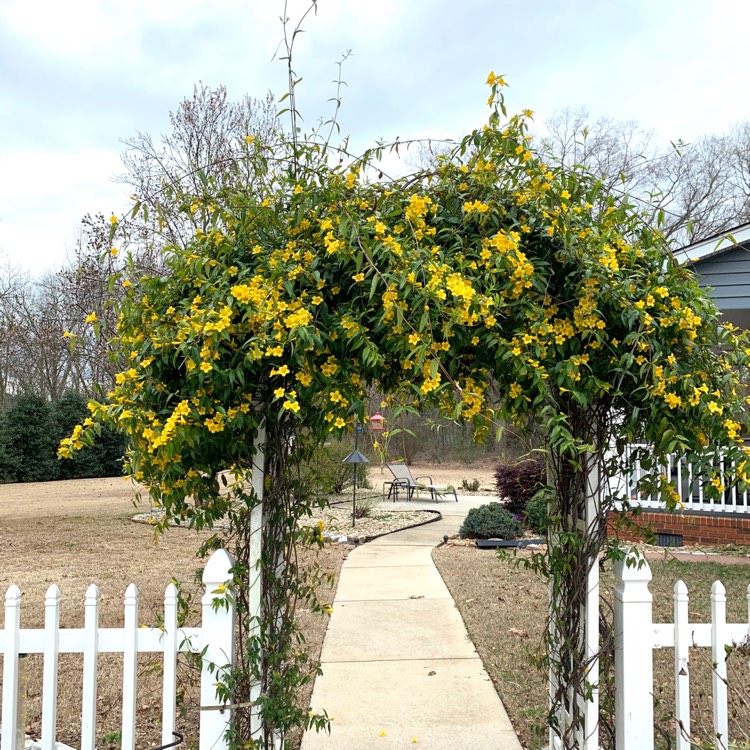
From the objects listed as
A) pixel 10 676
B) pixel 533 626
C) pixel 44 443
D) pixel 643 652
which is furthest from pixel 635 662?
pixel 44 443

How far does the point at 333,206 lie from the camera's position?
84.4 inches

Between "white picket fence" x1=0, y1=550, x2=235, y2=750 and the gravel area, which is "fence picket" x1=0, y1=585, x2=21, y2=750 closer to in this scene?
"white picket fence" x1=0, y1=550, x2=235, y2=750

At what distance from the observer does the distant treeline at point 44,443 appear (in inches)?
768

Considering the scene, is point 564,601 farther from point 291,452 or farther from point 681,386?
point 291,452

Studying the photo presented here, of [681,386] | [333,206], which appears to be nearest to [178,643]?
[333,206]

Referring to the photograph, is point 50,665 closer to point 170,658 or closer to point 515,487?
point 170,658

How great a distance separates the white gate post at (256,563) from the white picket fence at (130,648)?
3.1 inches

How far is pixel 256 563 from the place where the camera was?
2.30m

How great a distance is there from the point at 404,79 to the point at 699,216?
17149 millimetres

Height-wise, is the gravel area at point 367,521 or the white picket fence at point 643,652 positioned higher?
the white picket fence at point 643,652

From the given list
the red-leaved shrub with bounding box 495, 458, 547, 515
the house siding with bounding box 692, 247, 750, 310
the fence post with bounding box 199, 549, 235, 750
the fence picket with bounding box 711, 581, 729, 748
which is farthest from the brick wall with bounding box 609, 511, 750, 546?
the fence post with bounding box 199, 549, 235, 750

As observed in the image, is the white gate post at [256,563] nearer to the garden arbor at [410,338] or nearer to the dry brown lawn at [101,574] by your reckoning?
the garden arbor at [410,338]

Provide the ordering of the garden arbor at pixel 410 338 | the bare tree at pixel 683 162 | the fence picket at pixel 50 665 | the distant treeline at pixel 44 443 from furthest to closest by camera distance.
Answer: the bare tree at pixel 683 162, the distant treeline at pixel 44 443, the fence picket at pixel 50 665, the garden arbor at pixel 410 338

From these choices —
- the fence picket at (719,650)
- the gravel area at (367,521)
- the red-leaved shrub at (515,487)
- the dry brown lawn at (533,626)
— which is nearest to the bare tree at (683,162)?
the gravel area at (367,521)
